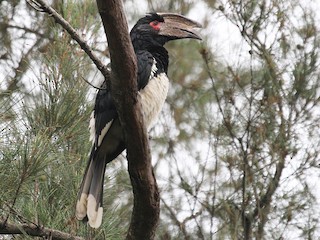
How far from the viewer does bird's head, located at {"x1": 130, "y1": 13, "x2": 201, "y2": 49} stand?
3.05 metres

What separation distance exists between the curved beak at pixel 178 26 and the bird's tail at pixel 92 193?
573mm

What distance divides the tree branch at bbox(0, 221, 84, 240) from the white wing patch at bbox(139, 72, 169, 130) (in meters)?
0.63

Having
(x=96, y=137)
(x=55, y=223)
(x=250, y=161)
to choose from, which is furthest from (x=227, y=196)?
(x=55, y=223)

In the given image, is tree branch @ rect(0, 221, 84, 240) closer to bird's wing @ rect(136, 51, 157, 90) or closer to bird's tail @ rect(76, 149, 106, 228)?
bird's tail @ rect(76, 149, 106, 228)

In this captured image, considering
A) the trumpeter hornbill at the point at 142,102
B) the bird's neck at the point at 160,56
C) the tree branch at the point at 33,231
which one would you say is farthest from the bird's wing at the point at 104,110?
the tree branch at the point at 33,231

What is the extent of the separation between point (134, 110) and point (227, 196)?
4.35ft

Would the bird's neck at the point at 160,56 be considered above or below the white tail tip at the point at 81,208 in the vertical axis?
above

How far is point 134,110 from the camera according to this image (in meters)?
2.23

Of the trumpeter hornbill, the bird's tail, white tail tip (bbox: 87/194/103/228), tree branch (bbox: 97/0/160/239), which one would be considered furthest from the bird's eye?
A: tree branch (bbox: 97/0/160/239)

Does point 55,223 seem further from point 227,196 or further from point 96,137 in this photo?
point 227,196

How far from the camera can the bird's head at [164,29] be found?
305cm

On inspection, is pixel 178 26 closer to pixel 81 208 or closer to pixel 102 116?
pixel 102 116

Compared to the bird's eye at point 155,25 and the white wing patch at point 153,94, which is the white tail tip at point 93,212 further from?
the bird's eye at point 155,25

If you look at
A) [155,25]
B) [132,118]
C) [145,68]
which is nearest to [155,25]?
[155,25]
